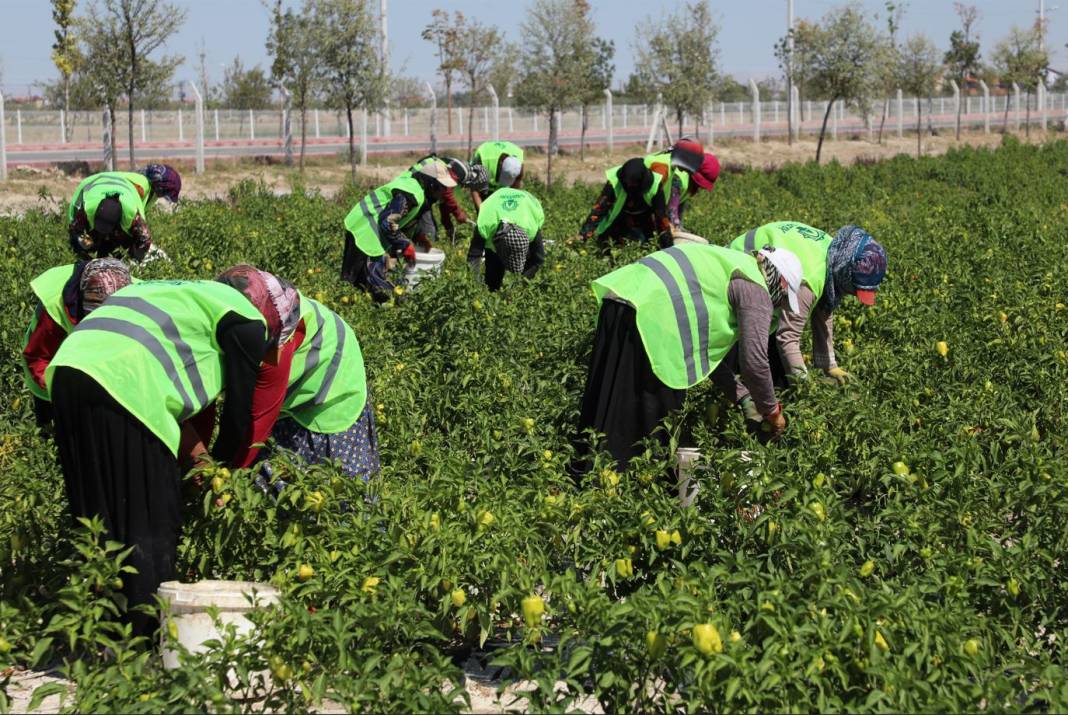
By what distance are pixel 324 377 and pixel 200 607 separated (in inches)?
37.0

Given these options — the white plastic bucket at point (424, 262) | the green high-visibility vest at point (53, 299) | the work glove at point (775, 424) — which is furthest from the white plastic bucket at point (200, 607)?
the white plastic bucket at point (424, 262)

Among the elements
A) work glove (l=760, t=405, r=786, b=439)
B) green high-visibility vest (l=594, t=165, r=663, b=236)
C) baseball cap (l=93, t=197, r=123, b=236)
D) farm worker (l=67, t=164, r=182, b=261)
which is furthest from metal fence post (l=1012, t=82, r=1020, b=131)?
work glove (l=760, t=405, r=786, b=439)

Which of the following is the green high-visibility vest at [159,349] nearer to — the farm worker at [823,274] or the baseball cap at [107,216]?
the farm worker at [823,274]

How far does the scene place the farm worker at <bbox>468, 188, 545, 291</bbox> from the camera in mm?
8102

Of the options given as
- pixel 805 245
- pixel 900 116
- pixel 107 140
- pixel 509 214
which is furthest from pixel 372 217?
pixel 900 116

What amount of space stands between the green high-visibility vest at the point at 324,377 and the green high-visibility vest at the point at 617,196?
15.9 feet

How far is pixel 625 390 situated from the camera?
4.90 m

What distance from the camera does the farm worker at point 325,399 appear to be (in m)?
4.17

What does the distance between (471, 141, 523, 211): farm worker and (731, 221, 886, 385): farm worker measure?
13.1 feet

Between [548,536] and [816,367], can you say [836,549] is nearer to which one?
[548,536]

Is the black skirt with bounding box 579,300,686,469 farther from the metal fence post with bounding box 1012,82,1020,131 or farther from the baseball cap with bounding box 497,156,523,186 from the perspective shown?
the metal fence post with bounding box 1012,82,1020,131

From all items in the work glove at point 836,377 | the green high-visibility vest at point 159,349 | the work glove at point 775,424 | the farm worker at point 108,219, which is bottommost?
the work glove at point 775,424

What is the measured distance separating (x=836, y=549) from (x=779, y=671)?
0.68 metres

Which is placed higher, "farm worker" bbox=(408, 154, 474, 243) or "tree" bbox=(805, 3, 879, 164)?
"tree" bbox=(805, 3, 879, 164)
